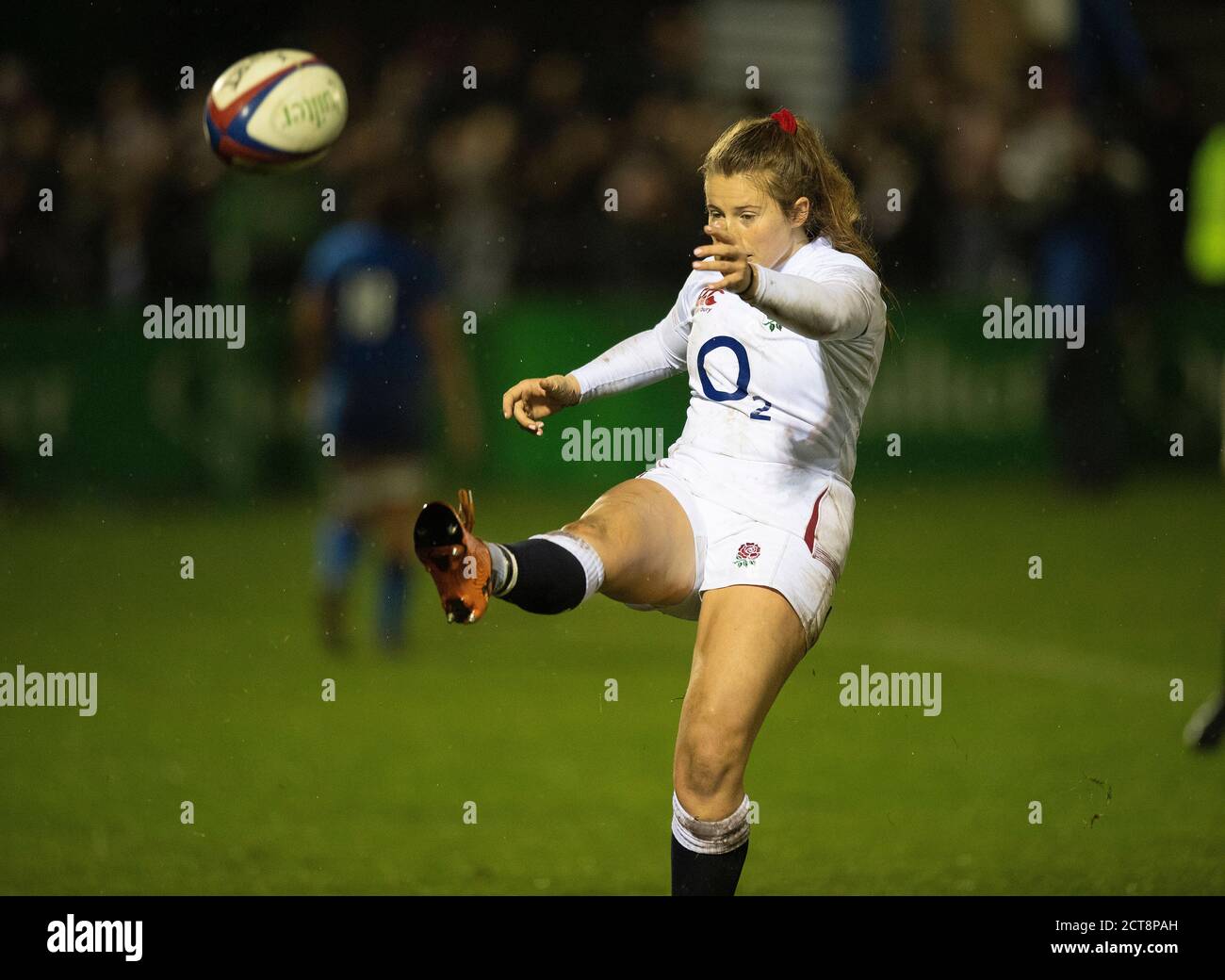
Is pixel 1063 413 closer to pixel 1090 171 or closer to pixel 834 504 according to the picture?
pixel 1090 171

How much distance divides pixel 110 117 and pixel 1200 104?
9321 mm

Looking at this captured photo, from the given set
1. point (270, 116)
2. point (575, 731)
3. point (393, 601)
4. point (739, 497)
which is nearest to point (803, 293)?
point (739, 497)

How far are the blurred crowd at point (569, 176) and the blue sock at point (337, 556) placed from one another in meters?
4.29

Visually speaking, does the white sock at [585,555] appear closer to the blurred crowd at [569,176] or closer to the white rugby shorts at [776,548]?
the white rugby shorts at [776,548]

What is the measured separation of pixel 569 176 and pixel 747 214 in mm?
10037

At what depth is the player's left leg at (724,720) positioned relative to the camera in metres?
4.77

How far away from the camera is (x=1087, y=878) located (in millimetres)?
6008

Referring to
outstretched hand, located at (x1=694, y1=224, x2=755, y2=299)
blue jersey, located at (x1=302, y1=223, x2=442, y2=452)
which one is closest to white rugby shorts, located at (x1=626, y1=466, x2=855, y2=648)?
outstretched hand, located at (x1=694, y1=224, x2=755, y2=299)

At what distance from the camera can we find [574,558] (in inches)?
185

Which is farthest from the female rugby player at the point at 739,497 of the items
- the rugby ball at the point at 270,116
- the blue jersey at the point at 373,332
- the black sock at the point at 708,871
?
the blue jersey at the point at 373,332

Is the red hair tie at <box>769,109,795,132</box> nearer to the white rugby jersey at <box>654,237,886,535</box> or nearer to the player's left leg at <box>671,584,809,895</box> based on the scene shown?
the white rugby jersey at <box>654,237,886,535</box>

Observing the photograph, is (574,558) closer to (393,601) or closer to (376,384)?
(393,601)

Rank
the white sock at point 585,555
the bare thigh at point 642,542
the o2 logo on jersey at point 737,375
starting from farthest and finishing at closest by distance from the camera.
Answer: the o2 logo on jersey at point 737,375
the bare thigh at point 642,542
the white sock at point 585,555

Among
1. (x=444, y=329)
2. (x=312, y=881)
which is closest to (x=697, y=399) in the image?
(x=312, y=881)
